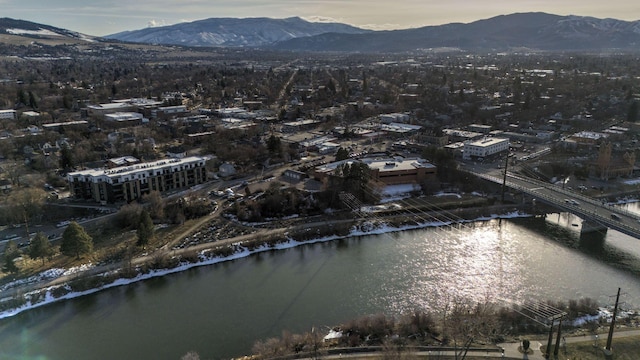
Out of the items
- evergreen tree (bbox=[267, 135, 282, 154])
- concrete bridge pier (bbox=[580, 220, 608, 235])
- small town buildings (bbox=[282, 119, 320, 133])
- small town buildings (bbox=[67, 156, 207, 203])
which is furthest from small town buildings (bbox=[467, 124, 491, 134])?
small town buildings (bbox=[67, 156, 207, 203])

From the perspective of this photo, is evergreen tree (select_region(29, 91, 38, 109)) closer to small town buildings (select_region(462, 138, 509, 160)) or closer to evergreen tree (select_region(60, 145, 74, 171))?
evergreen tree (select_region(60, 145, 74, 171))

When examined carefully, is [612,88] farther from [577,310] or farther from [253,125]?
[577,310]

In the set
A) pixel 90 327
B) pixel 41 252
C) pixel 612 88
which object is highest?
pixel 612 88

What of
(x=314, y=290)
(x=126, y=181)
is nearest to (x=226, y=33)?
(x=126, y=181)

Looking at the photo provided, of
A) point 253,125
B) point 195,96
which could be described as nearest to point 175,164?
point 253,125

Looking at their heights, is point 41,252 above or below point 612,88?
below

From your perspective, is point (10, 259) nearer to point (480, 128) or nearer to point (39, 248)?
point (39, 248)

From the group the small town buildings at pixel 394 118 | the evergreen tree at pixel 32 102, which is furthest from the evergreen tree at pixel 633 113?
the evergreen tree at pixel 32 102
